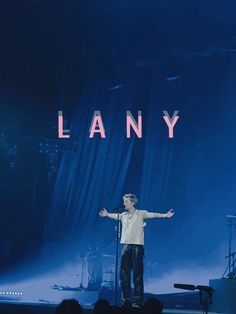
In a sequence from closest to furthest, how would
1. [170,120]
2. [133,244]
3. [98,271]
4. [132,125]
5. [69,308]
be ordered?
[69,308] → [133,244] → [98,271] → [170,120] → [132,125]

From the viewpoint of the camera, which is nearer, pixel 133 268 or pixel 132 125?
pixel 133 268

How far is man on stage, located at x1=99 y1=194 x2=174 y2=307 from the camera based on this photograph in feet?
35.0

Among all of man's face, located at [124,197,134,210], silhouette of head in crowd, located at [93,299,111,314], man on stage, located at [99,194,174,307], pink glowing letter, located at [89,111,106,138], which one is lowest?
silhouette of head in crowd, located at [93,299,111,314]

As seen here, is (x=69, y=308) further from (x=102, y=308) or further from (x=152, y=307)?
(x=152, y=307)

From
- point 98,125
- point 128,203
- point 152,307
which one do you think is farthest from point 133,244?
point 152,307

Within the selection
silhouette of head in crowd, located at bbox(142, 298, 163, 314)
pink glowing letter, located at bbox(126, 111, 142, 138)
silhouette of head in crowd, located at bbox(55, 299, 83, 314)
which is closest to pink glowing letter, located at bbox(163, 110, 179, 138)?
pink glowing letter, located at bbox(126, 111, 142, 138)

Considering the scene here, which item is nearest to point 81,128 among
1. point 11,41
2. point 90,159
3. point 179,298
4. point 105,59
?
point 90,159

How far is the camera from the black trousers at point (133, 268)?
1072 centimetres

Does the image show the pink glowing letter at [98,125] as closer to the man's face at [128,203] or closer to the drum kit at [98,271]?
the drum kit at [98,271]

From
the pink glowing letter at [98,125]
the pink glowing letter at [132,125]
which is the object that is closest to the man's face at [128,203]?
the pink glowing letter at [132,125]

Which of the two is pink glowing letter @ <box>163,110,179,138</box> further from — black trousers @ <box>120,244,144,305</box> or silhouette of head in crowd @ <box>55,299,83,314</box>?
silhouette of head in crowd @ <box>55,299,83,314</box>

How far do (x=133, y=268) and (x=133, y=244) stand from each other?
0.45 m

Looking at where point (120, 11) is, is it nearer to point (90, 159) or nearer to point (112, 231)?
point (90, 159)

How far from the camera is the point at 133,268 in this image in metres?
10.8
